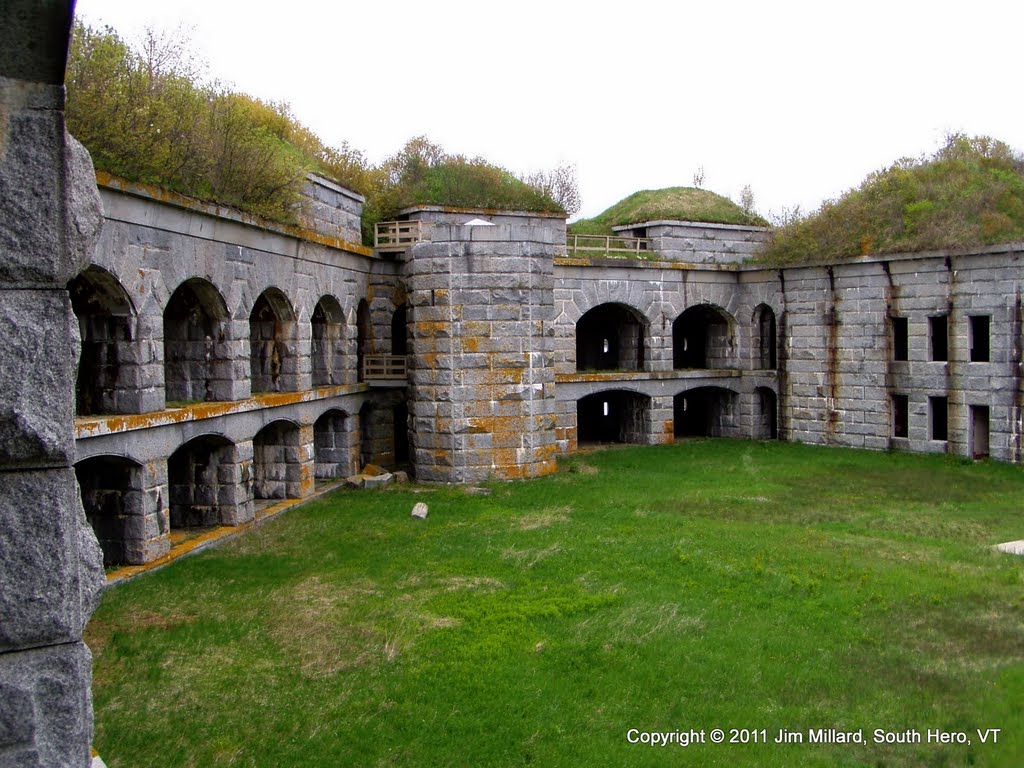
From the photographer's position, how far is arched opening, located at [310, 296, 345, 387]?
17.8m

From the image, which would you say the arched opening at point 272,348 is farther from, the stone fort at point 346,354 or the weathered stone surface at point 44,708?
the weathered stone surface at point 44,708

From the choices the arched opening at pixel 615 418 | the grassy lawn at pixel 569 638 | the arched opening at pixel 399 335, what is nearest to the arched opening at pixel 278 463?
the grassy lawn at pixel 569 638

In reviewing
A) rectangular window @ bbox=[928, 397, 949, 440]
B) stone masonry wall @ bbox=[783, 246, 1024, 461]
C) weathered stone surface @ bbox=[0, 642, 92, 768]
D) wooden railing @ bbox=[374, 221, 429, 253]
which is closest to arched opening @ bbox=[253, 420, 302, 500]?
wooden railing @ bbox=[374, 221, 429, 253]

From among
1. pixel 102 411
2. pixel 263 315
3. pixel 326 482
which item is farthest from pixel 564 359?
pixel 102 411

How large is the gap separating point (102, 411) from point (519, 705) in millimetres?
6677

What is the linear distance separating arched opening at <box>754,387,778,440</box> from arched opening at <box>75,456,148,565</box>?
54.4 feet

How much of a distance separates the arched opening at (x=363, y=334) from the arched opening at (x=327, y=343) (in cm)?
140

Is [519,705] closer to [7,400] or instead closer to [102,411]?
[7,400]

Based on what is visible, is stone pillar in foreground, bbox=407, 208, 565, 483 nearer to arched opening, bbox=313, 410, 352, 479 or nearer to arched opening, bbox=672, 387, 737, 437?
arched opening, bbox=313, 410, 352, 479

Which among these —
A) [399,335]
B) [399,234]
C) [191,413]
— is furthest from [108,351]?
[399,335]

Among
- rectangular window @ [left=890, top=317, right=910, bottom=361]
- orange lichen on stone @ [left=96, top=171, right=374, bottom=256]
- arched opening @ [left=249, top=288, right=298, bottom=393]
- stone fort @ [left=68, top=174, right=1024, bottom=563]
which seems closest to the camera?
orange lichen on stone @ [left=96, top=171, right=374, bottom=256]

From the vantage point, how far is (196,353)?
1370 centimetres

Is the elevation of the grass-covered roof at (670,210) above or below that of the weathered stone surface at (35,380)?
above

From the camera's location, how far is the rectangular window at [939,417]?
2069 centimetres
